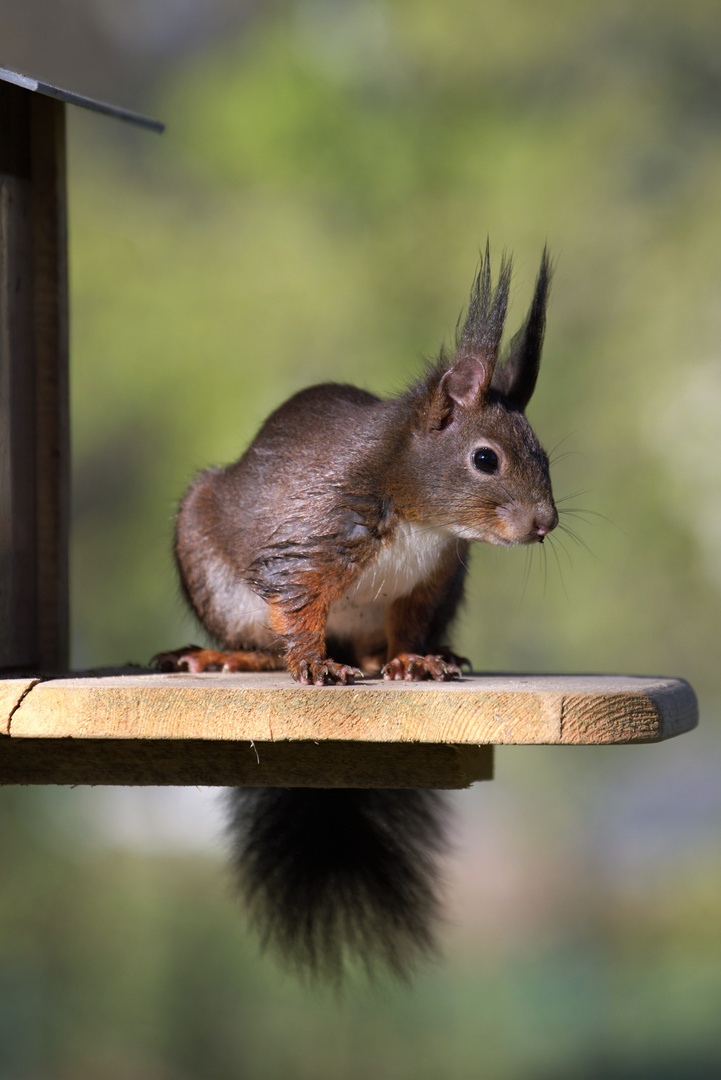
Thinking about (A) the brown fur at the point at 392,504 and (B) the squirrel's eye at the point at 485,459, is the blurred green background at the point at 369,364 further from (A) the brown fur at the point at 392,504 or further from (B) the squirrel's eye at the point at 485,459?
(B) the squirrel's eye at the point at 485,459

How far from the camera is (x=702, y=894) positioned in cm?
474

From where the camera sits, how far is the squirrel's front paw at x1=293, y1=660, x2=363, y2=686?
1.43m

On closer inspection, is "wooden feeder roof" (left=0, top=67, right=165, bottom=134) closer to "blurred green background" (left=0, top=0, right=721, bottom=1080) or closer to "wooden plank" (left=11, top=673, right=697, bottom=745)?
"wooden plank" (left=11, top=673, right=697, bottom=745)

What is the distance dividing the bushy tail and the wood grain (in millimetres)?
322

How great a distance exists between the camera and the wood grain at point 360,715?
50.2 inches

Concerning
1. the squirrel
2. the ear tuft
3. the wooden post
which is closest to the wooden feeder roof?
the wooden post

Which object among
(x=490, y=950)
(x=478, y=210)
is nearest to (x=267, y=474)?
(x=478, y=210)

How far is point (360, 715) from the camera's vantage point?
1.31 meters

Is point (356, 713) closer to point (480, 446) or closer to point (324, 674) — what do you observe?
point (324, 674)

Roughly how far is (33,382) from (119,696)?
0.64 m

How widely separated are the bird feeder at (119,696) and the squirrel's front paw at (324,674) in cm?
5

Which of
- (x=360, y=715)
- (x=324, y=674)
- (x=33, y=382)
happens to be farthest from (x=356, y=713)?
(x=33, y=382)

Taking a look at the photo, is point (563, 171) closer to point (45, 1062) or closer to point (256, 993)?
point (256, 993)

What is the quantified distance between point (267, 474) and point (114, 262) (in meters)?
2.78
